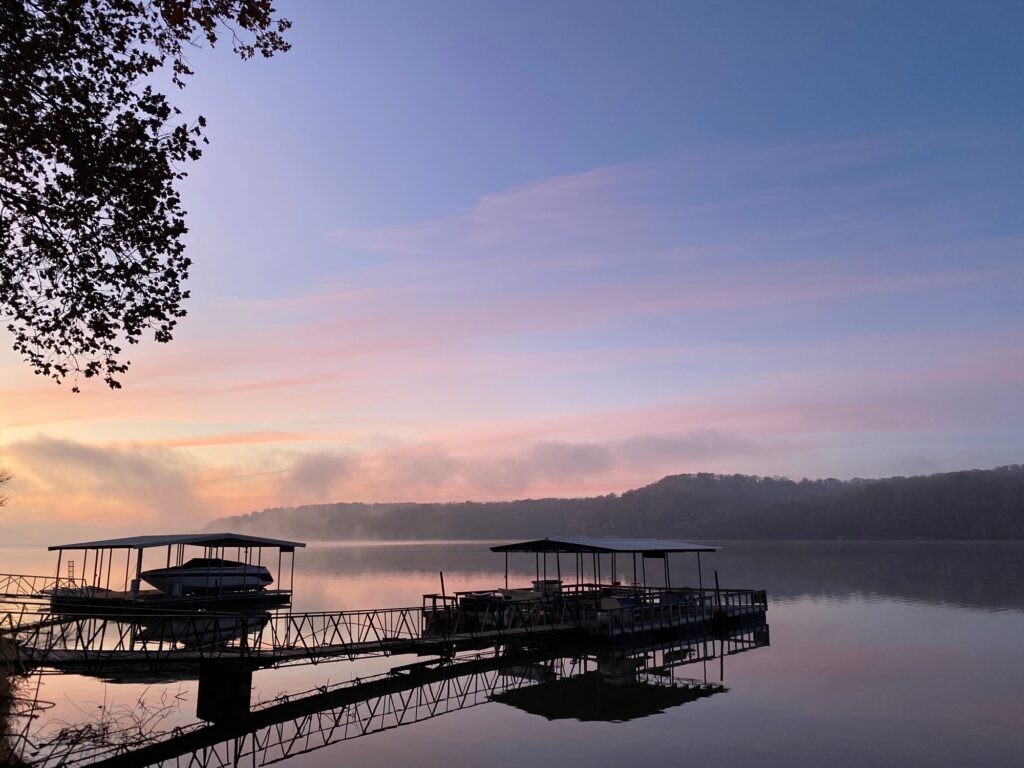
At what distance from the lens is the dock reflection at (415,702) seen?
1686 centimetres

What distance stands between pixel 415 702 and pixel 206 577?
1000 inches

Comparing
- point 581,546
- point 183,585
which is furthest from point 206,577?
point 581,546

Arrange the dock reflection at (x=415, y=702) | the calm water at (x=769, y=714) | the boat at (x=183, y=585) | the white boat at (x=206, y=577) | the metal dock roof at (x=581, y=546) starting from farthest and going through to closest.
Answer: the white boat at (x=206, y=577), the boat at (x=183, y=585), the metal dock roof at (x=581, y=546), the calm water at (x=769, y=714), the dock reflection at (x=415, y=702)

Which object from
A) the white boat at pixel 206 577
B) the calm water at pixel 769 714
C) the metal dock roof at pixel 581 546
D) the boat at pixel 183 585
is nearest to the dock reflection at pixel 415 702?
the calm water at pixel 769 714

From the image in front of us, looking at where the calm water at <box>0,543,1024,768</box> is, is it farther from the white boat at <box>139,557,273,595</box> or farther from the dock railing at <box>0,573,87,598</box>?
the white boat at <box>139,557,273,595</box>

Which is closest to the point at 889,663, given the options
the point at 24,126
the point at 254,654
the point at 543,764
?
the point at 543,764

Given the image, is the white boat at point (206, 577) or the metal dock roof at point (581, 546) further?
the white boat at point (206, 577)

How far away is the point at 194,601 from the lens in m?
38.8

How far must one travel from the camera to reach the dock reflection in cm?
1686

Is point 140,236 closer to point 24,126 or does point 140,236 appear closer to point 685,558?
point 24,126

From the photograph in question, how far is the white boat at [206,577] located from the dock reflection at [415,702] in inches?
794

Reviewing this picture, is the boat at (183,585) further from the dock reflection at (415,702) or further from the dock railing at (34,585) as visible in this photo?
the dock reflection at (415,702)

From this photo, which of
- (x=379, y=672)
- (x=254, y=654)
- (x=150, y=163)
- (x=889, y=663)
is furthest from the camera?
(x=889, y=663)

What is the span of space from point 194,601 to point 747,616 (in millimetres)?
27880
